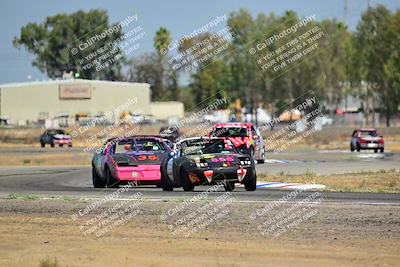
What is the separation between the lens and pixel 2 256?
44.3ft

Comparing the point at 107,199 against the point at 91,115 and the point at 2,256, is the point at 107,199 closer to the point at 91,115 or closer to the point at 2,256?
the point at 2,256

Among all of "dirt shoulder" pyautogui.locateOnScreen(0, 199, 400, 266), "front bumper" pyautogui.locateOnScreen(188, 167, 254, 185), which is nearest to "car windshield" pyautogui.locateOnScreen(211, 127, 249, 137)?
"front bumper" pyautogui.locateOnScreen(188, 167, 254, 185)

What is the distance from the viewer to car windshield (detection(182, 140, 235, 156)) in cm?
2192

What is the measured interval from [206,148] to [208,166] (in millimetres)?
876

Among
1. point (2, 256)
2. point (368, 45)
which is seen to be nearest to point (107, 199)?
point (2, 256)

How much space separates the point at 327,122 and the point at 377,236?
316ft

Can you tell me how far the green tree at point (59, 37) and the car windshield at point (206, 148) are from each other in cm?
10242

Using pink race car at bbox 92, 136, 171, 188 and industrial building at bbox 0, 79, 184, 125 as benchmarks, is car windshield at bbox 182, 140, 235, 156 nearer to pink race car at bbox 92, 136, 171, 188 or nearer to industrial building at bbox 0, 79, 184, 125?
pink race car at bbox 92, 136, 171, 188

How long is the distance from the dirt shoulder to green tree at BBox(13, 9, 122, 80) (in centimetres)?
10829

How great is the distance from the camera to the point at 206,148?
2209 cm

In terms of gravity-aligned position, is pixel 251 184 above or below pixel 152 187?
above

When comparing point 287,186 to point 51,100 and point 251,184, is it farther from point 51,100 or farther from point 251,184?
point 51,100

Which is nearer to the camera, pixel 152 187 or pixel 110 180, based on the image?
pixel 110 180

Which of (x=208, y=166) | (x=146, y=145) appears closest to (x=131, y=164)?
(x=146, y=145)
